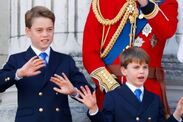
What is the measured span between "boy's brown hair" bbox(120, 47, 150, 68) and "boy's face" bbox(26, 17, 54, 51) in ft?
1.64

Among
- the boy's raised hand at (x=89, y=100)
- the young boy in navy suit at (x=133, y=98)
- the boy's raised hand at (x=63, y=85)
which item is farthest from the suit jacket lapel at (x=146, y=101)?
the boy's raised hand at (x=63, y=85)

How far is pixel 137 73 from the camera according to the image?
173 inches

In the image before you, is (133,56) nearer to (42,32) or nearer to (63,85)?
(63,85)

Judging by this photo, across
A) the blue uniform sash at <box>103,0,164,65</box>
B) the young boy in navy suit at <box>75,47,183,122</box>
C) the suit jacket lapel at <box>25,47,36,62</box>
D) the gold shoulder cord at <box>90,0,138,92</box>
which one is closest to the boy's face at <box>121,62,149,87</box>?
the young boy in navy suit at <box>75,47,183,122</box>

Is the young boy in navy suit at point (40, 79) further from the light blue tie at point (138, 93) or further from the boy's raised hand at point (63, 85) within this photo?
the light blue tie at point (138, 93)

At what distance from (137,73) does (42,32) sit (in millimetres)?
680

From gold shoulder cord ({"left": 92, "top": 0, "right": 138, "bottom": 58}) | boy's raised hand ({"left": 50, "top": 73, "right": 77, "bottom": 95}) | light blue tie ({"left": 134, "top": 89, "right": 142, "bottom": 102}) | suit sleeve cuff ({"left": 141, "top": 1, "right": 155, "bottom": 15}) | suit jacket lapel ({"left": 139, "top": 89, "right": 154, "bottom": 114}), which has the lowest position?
suit jacket lapel ({"left": 139, "top": 89, "right": 154, "bottom": 114})

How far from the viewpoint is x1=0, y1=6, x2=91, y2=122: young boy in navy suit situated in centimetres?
450

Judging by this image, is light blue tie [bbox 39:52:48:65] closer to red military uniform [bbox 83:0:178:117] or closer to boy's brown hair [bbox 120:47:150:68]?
red military uniform [bbox 83:0:178:117]

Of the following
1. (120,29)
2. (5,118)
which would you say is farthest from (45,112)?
(5,118)

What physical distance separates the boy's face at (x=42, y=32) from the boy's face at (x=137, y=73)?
558 mm

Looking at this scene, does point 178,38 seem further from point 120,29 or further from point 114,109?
point 114,109

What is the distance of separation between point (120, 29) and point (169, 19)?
1.13ft

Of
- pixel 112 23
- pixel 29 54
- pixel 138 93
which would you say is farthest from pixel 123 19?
pixel 29 54
